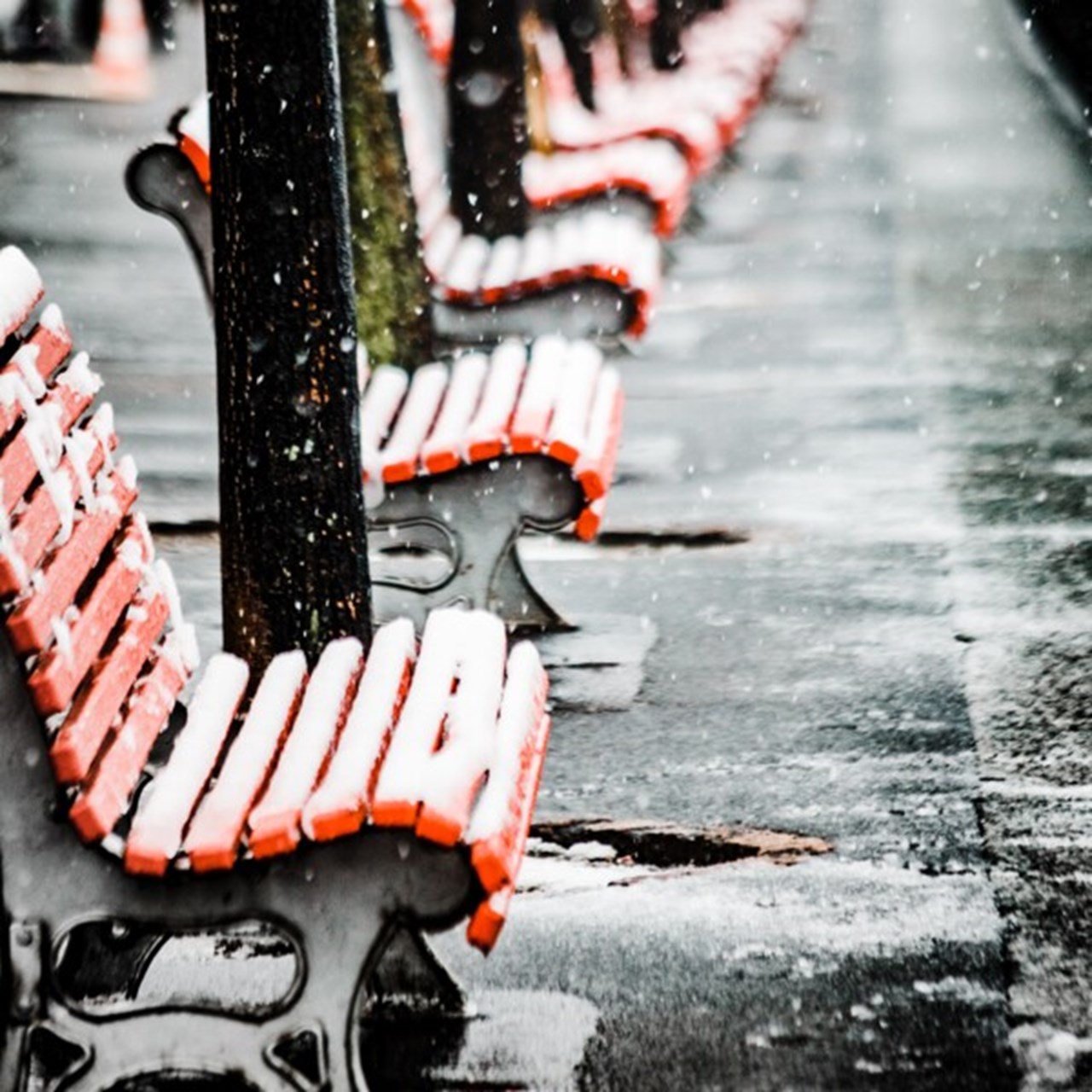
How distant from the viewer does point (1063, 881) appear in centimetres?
460

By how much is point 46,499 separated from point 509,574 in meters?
2.85

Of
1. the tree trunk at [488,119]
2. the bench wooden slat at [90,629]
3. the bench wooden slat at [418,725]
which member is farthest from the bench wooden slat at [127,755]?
Answer: the tree trunk at [488,119]

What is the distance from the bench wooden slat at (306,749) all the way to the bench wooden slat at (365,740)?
0.9 inches

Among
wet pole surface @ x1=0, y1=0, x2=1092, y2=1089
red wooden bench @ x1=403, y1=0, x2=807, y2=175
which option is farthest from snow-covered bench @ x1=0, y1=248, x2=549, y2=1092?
red wooden bench @ x1=403, y1=0, x2=807, y2=175

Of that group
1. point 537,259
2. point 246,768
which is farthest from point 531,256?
point 246,768

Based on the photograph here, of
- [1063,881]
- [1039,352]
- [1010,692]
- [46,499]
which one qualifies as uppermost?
[46,499]

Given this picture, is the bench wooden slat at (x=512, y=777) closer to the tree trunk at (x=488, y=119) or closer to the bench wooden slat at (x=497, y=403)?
the bench wooden slat at (x=497, y=403)

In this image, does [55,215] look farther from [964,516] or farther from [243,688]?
[243,688]

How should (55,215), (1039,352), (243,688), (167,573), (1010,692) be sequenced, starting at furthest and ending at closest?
(55,215), (1039,352), (1010,692), (167,573), (243,688)

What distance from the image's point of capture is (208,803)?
335 centimetres

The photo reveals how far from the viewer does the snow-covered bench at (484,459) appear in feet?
18.2

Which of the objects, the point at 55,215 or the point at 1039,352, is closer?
the point at 1039,352

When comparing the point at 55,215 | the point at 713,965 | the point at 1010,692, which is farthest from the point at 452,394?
the point at 55,215

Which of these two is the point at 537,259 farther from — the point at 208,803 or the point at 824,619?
the point at 208,803
